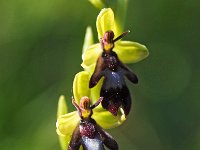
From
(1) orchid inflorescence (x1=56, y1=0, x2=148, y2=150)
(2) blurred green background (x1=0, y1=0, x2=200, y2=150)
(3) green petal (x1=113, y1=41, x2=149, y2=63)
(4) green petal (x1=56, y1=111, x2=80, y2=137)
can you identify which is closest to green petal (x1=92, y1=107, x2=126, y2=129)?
(1) orchid inflorescence (x1=56, y1=0, x2=148, y2=150)

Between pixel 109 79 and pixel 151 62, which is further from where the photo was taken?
pixel 151 62

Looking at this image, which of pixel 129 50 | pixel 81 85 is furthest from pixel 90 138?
pixel 129 50

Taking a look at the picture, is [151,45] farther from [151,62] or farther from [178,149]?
[178,149]

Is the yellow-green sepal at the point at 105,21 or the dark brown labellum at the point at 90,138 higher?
the yellow-green sepal at the point at 105,21

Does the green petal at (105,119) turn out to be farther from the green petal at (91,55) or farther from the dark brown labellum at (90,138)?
the green petal at (91,55)

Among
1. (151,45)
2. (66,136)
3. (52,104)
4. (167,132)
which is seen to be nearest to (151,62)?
(151,45)

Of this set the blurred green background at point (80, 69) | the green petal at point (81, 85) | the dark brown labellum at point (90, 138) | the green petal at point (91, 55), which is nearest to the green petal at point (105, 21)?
Result: the green petal at point (91, 55)
